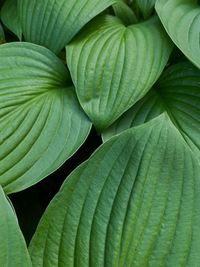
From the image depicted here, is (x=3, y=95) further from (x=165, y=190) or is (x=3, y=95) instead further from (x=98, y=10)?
(x=165, y=190)

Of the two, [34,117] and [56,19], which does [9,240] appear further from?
[56,19]

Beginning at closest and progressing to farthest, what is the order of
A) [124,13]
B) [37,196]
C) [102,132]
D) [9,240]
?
1. [9,240]
2. [102,132]
3. [37,196]
4. [124,13]

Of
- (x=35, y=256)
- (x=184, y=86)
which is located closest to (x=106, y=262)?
(x=35, y=256)

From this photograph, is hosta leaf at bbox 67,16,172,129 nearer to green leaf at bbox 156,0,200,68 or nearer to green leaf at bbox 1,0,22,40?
green leaf at bbox 156,0,200,68

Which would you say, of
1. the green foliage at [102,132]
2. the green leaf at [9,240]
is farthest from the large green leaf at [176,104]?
the green leaf at [9,240]

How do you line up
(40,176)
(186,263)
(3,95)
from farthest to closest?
(3,95) < (40,176) < (186,263)

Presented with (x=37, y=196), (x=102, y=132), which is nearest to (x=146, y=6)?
(x=102, y=132)
